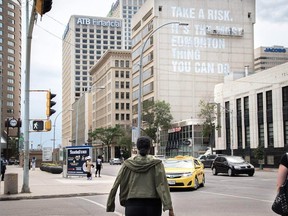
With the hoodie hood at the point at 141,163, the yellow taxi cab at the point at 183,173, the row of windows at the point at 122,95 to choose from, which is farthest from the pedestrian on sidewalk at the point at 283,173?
the row of windows at the point at 122,95

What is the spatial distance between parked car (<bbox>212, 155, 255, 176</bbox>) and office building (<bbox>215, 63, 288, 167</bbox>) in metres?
19.4

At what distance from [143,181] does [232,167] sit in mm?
28921

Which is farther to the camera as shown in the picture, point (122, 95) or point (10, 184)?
point (122, 95)

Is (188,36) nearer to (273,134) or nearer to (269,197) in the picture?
(273,134)

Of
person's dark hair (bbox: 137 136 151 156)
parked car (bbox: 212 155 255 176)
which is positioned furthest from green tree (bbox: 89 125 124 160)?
person's dark hair (bbox: 137 136 151 156)

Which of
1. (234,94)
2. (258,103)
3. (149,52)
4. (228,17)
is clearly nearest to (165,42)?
(149,52)

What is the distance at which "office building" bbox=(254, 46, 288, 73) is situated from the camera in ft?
422

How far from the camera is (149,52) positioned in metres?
101

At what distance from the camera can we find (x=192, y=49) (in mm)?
98562

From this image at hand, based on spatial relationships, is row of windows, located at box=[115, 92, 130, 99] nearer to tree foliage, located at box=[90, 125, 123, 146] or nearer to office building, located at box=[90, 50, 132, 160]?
office building, located at box=[90, 50, 132, 160]

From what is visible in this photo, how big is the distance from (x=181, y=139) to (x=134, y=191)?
83.1m

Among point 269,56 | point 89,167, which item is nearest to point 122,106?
point 269,56

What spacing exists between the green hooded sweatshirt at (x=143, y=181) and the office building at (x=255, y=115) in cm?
4916

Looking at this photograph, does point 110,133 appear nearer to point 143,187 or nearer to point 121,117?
point 121,117
